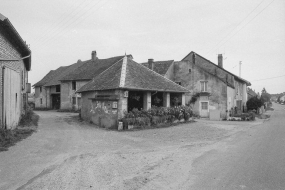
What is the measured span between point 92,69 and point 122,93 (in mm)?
19101

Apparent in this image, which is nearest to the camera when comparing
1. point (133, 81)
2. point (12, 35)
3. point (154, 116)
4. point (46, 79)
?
point (12, 35)

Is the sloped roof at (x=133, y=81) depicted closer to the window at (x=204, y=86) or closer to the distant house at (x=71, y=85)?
the window at (x=204, y=86)

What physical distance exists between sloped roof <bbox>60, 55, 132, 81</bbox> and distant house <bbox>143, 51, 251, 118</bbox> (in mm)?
7287

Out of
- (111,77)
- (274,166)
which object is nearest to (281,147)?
(274,166)

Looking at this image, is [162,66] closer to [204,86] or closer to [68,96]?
[204,86]

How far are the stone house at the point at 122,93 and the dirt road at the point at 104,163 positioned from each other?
4170 millimetres

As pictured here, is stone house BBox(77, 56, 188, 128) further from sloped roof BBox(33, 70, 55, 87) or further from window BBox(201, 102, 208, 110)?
sloped roof BBox(33, 70, 55, 87)

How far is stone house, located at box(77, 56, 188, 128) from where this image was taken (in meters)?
14.6

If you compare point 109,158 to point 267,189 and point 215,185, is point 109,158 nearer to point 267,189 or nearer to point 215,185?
point 215,185

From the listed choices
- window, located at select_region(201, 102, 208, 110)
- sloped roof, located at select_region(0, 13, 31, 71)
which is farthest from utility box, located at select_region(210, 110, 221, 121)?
sloped roof, located at select_region(0, 13, 31, 71)

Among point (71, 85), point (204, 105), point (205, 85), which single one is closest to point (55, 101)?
point (71, 85)

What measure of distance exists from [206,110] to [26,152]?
72.6 feet

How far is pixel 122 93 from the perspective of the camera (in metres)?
14.5

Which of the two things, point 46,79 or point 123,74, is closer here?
point 123,74
